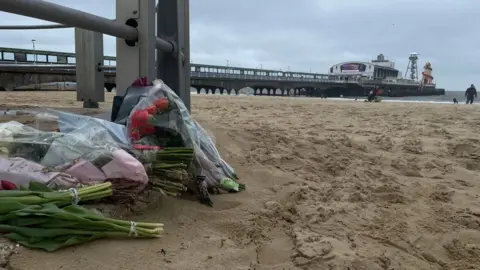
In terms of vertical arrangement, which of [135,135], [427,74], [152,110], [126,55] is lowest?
[135,135]

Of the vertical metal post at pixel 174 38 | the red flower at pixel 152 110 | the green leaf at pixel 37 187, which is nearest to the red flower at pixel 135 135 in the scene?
the red flower at pixel 152 110

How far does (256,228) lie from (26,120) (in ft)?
6.13

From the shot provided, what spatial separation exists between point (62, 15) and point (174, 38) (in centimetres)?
159

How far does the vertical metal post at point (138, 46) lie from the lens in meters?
2.92

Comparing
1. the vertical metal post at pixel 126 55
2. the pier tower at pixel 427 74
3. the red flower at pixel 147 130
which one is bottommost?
the red flower at pixel 147 130

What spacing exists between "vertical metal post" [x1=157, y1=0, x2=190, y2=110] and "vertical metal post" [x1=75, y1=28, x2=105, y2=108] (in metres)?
1.28

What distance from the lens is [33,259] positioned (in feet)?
5.00

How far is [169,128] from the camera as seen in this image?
2.56 meters

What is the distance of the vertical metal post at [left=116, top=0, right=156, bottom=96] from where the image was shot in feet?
9.60

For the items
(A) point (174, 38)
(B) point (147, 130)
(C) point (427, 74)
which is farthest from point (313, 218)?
(C) point (427, 74)

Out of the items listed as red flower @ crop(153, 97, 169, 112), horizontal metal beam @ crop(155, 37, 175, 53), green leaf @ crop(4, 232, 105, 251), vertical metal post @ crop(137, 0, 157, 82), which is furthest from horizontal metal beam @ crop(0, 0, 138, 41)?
green leaf @ crop(4, 232, 105, 251)

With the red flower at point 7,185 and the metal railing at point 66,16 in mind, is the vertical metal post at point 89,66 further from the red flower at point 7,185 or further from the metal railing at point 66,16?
the red flower at point 7,185

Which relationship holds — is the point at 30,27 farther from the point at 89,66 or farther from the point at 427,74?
the point at 427,74

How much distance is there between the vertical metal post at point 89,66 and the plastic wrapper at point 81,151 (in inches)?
97.0
